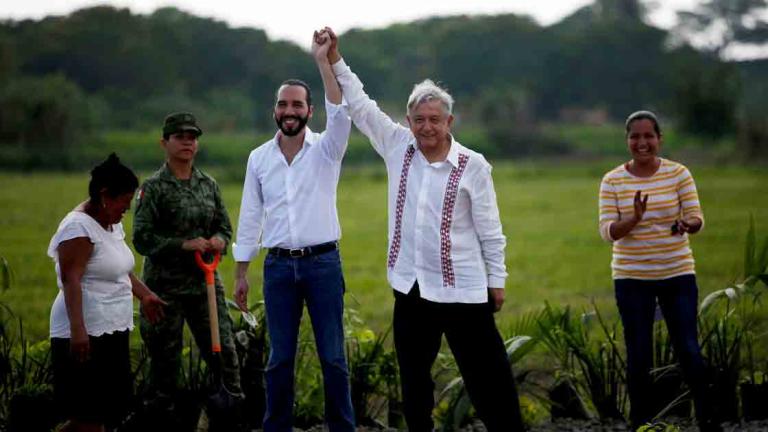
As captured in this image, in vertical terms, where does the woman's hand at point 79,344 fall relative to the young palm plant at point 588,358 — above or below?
above

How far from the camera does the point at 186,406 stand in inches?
212

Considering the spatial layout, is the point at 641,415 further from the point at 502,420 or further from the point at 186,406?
the point at 186,406

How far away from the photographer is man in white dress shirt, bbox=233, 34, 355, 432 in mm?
4945

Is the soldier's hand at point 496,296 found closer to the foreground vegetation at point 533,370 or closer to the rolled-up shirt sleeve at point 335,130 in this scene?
the foreground vegetation at point 533,370

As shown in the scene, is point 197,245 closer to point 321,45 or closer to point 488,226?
point 321,45

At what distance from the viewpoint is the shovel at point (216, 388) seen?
16.7ft

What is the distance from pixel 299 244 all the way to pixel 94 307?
3.20 feet

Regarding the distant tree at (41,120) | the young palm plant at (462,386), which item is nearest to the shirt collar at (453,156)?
the young palm plant at (462,386)

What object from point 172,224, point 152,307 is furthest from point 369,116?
point 152,307

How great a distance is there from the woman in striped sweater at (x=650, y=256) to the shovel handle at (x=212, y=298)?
2.02m

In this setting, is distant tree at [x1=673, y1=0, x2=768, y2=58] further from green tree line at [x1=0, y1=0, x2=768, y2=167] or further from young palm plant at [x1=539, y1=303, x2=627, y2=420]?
young palm plant at [x1=539, y1=303, x2=627, y2=420]

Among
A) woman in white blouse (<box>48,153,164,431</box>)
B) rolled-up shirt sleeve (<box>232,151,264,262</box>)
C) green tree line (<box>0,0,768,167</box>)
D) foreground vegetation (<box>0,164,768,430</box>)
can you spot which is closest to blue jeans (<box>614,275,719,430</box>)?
foreground vegetation (<box>0,164,768,430</box>)

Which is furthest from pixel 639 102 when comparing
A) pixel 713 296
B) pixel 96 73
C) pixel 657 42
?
pixel 713 296

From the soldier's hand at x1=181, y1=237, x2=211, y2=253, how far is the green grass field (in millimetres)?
1582
